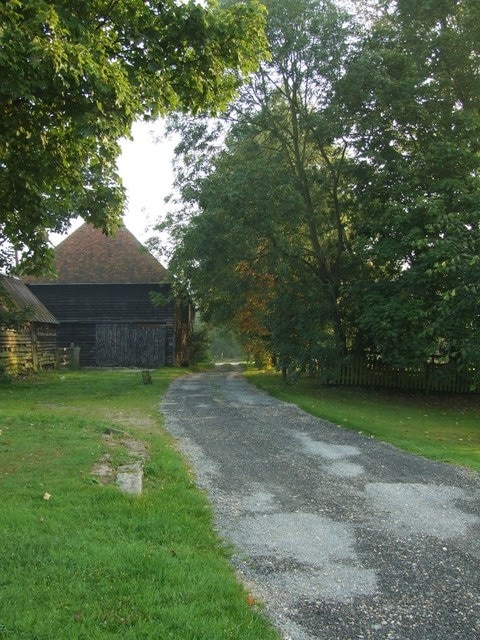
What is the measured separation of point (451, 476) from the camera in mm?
8797

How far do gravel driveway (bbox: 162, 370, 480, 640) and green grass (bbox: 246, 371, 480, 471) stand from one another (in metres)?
1.11

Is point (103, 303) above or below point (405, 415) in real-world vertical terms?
above

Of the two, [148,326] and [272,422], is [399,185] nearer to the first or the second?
[272,422]

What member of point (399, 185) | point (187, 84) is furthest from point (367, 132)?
point (187, 84)

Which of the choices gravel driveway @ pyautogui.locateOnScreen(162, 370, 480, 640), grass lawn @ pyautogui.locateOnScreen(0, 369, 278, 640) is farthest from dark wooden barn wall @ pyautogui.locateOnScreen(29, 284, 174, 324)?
grass lawn @ pyautogui.locateOnScreen(0, 369, 278, 640)

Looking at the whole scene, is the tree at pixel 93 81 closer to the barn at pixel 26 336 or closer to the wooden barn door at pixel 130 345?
the barn at pixel 26 336

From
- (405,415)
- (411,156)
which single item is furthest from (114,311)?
(405,415)

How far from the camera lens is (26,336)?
29.7 metres

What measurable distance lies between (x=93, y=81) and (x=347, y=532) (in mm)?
5772

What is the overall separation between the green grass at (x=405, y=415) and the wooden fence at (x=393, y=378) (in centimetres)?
39

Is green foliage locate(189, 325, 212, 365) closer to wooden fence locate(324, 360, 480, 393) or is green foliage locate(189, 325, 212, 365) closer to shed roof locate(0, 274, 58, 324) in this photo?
shed roof locate(0, 274, 58, 324)

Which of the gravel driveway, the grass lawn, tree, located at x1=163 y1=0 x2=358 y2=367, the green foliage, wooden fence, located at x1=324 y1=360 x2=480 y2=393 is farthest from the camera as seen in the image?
the green foliage

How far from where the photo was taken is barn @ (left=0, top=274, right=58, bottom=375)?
1033 inches

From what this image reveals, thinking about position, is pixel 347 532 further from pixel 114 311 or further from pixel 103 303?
pixel 103 303
